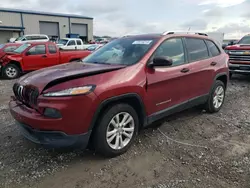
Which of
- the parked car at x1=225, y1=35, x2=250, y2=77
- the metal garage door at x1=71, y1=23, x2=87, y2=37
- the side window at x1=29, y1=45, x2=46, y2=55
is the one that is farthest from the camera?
the metal garage door at x1=71, y1=23, x2=87, y2=37

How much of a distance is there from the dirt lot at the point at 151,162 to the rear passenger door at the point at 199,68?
71 centimetres

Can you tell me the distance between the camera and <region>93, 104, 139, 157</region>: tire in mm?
3154

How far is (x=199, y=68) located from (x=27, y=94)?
309 cm

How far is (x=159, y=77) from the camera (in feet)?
12.3

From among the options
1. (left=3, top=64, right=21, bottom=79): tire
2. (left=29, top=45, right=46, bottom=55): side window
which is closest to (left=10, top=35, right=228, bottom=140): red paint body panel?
(left=3, top=64, right=21, bottom=79): tire

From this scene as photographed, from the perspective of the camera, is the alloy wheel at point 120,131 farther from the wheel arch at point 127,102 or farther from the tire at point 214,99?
the tire at point 214,99

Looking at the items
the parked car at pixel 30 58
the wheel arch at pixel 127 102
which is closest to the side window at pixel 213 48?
the wheel arch at pixel 127 102

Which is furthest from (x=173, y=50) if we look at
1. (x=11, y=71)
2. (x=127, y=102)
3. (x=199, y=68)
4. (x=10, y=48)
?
(x=10, y=48)

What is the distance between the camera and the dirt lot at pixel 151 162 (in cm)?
291

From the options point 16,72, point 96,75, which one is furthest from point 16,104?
point 16,72

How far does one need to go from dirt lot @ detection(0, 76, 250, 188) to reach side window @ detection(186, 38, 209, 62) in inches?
52.7

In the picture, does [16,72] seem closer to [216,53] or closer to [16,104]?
[16,104]

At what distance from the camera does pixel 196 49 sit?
4.70 metres

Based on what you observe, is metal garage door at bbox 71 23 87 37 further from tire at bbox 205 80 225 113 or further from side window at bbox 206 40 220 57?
tire at bbox 205 80 225 113
